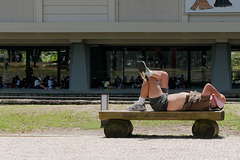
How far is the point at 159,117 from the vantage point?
10250 mm

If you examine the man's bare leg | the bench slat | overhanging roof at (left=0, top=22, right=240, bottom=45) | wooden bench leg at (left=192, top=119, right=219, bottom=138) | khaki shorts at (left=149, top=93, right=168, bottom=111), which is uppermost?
overhanging roof at (left=0, top=22, right=240, bottom=45)

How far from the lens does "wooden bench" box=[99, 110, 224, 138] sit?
33.2 ft

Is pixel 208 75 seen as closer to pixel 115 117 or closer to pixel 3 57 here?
pixel 3 57

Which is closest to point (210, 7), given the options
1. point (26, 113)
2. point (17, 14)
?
point (17, 14)

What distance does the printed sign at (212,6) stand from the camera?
25.4 meters

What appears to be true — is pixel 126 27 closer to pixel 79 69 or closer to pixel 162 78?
pixel 79 69

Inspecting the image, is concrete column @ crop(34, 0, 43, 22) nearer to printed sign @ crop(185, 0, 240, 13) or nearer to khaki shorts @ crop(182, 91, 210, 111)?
printed sign @ crop(185, 0, 240, 13)

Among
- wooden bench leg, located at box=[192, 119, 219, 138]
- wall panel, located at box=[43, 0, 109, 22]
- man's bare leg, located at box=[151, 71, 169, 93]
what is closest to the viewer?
wooden bench leg, located at box=[192, 119, 219, 138]

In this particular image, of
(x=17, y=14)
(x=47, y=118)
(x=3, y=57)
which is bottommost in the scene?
(x=47, y=118)

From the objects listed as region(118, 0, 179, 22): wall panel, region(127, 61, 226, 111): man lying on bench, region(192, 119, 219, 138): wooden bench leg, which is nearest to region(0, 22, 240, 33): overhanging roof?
region(118, 0, 179, 22): wall panel

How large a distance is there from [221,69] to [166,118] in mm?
16323

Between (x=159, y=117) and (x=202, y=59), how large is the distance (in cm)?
2161

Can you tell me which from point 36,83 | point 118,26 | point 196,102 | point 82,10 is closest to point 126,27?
point 118,26

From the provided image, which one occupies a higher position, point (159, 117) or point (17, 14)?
point (17, 14)
